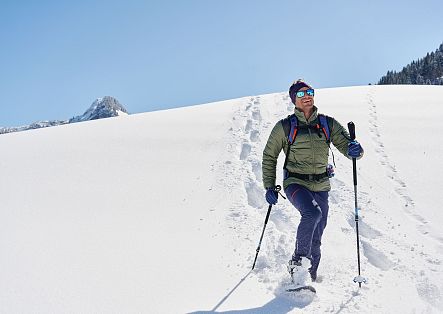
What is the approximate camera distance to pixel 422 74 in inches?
3829

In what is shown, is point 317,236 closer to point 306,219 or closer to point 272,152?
point 306,219

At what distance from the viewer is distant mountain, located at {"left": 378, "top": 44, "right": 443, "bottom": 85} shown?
308ft

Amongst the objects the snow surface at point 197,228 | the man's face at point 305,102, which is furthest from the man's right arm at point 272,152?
the snow surface at point 197,228

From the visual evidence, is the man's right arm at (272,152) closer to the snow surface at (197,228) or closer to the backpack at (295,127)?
the backpack at (295,127)

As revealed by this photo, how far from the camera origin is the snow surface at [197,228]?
4.12 m

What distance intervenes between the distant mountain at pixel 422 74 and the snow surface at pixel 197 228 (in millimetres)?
93255

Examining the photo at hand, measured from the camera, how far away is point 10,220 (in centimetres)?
635

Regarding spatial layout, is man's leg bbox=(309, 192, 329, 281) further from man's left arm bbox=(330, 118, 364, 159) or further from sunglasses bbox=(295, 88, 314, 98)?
sunglasses bbox=(295, 88, 314, 98)

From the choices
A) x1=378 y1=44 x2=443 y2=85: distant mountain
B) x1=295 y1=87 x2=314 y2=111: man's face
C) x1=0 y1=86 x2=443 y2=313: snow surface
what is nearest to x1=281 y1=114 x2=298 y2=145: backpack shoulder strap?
x1=295 y1=87 x2=314 y2=111: man's face

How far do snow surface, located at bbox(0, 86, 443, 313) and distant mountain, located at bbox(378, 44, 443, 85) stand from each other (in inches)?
3671

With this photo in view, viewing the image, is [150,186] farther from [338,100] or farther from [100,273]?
[338,100]

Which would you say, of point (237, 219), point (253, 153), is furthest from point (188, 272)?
point (253, 153)

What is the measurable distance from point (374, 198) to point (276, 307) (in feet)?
14.0

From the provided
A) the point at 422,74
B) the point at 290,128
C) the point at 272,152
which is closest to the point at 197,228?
the point at 272,152
